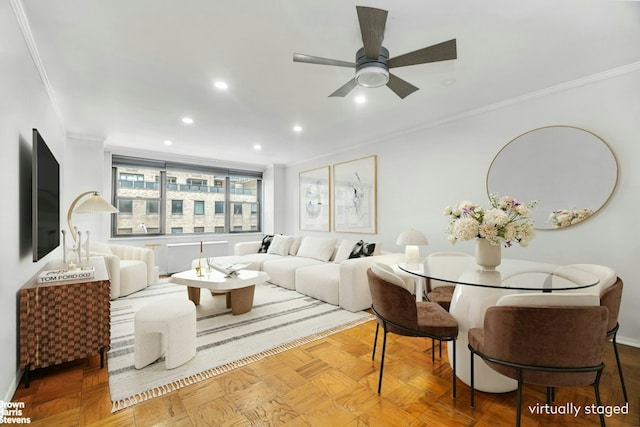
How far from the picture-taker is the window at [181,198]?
5871 millimetres

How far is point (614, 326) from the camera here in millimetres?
1865

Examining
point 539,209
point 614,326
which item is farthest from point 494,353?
point 539,209

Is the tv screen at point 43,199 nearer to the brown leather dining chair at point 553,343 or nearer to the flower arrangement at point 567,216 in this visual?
the brown leather dining chair at point 553,343

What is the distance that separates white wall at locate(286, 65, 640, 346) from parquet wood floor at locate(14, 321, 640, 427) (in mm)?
989

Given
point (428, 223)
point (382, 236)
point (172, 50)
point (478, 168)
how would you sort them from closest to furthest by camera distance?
point (172, 50) → point (478, 168) → point (428, 223) → point (382, 236)

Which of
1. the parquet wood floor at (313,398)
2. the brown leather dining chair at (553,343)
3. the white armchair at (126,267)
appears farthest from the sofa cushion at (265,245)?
the brown leather dining chair at (553,343)

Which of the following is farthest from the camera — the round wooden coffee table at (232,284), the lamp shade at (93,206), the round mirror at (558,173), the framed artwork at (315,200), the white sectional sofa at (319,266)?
the framed artwork at (315,200)

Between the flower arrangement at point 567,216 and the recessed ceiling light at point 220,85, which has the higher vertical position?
the recessed ceiling light at point 220,85

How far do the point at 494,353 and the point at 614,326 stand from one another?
1058 mm

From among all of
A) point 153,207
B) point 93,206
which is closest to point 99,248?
point 93,206

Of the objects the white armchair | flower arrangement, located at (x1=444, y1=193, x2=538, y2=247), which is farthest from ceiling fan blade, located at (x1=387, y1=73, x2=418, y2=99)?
the white armchair

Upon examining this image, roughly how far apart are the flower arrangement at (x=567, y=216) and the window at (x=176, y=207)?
6592 mm

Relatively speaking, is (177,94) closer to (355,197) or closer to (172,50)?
(172,50)

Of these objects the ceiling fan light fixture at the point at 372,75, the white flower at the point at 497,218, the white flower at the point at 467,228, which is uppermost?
the ceiling fan light fixture at the point at 372,75
